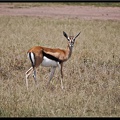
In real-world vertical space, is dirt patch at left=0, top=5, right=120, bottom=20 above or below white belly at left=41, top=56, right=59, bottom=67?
above

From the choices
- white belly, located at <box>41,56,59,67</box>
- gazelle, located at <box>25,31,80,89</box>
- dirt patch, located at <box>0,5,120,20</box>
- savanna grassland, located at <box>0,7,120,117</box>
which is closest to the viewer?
savanna grassland, located at <box>0,7,120,117</box>

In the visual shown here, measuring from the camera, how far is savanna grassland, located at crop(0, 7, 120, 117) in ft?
15.6

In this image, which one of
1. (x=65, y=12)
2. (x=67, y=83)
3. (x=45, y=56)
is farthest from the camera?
(x=65, y=12)

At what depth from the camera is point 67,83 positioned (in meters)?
6.25

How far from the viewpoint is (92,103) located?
504 centimetres

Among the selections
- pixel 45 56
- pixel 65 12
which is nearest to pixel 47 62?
pixel 45 56

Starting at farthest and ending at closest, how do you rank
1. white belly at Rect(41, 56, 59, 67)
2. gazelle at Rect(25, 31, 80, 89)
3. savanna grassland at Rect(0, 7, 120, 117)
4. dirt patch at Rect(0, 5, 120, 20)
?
dirt patch at Rect(0, 5, 120, 20) < white belly at Rect(41, 56, 59, 67) < gazelle at Rect(25, 31, 80, 89) < savanna grassland at Rect(0, 7, 120, 117)

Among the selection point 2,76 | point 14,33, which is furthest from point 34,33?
point 2,76

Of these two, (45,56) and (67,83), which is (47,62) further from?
(67,83)

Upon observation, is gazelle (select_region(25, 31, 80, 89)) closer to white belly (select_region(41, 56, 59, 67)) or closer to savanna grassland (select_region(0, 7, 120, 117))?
white belly (select_region(41, 56, 59, 67))

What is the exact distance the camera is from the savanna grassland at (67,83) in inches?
188

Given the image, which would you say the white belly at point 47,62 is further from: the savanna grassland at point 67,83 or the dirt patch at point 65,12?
the dirt patch at point 65,12

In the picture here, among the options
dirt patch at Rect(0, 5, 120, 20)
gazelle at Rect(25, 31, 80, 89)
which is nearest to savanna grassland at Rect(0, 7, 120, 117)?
gazelle at Rect(25, 31, 80, 89)

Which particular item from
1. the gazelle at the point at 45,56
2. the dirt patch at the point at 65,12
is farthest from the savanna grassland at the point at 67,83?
the dirt patch at the point at 65,12
